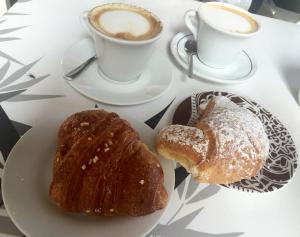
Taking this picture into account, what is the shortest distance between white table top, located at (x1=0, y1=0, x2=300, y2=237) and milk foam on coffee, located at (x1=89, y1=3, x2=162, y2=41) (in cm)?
13

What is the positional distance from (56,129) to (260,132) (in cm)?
33

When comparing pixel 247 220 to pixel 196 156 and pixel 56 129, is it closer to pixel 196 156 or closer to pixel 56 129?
pixel 196 156

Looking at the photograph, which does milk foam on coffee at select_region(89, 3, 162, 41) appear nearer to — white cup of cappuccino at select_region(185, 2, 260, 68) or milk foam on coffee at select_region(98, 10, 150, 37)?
milk foam on coffee at select_region(98, 10, 150, 37)

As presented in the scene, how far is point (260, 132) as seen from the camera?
0.57 m

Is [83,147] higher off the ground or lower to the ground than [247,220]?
higher

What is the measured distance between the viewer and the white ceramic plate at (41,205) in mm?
403

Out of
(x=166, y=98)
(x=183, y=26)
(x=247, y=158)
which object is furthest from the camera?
(x=183, y=26)

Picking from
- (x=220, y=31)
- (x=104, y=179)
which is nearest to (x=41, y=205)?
(x=104, y=179)

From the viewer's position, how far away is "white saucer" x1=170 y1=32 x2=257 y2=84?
0.75 m

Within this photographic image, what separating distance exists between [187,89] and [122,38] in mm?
183

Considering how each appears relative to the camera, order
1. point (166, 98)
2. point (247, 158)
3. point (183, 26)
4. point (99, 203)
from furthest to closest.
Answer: point (183, 26) < point (166, 98) < point (247, 158) < point (99, 203)

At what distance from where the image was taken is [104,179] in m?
0.42

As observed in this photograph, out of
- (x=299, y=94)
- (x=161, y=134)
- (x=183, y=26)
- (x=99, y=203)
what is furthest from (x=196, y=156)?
(x=183, y=26)

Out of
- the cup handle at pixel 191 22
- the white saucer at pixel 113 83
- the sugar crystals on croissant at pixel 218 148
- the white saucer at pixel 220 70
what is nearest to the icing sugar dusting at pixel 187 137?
the sugar crystals on croissant at pixel 218 148
